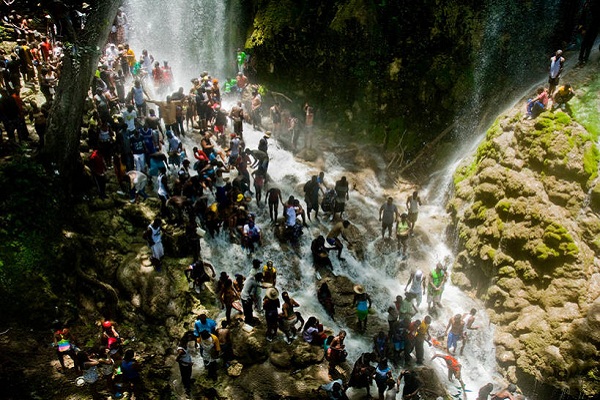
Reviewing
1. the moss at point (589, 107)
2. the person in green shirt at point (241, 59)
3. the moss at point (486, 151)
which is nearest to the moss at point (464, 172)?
the moss at point (486, 151)

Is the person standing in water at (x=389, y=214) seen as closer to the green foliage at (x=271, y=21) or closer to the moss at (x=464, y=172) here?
the moss at (x=464, y=172)

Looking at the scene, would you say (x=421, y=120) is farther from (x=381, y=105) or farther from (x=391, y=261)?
(x=391, y=261)

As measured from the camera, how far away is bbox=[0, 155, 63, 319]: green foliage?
31.1ft

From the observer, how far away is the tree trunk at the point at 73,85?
10.7 m

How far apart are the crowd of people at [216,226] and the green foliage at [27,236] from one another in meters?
1.27

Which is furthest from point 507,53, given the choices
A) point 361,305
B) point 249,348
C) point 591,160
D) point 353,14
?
point 249,348

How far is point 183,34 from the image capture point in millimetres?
25828

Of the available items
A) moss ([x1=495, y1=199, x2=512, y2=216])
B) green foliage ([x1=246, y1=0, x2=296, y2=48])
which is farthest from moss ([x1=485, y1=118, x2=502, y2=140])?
green foliage ([x1=246, y1=0, x2=296, y2=48])

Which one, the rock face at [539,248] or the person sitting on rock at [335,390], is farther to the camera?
the rock face at [539,248]

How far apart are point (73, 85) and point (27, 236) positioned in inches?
158

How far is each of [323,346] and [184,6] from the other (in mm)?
23064

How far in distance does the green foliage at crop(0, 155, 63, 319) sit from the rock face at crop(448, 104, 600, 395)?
12.3 metres

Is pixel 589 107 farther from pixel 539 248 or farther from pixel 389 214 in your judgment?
pixel 389 214

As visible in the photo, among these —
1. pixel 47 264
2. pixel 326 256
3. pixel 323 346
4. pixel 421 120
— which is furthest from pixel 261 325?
pixel 421 120
